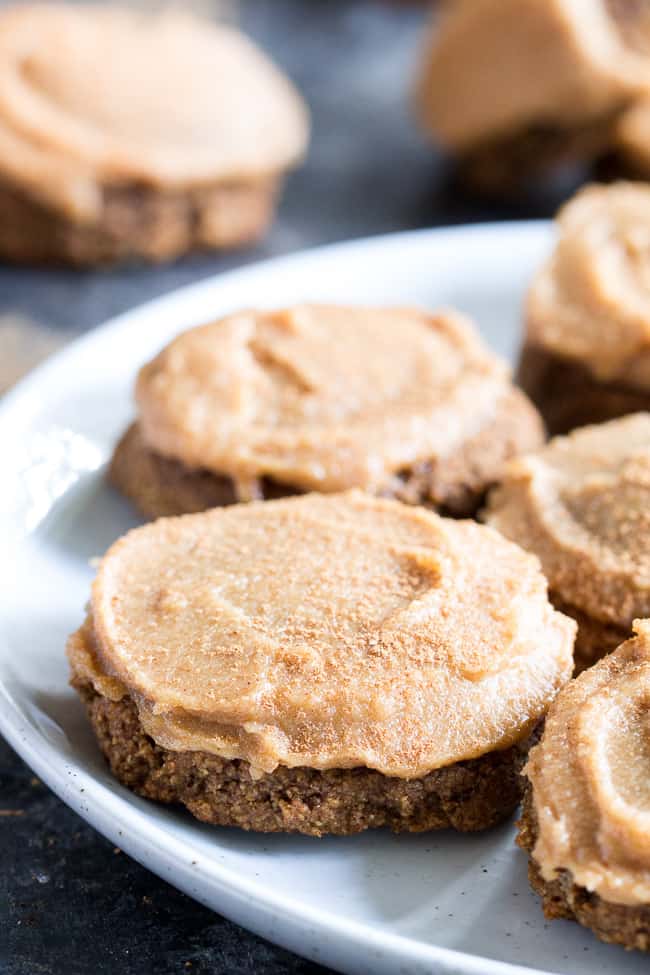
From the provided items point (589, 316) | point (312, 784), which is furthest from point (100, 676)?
point (589, 316)

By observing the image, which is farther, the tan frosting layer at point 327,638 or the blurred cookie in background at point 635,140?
the blurred cookie in background at point 635,140

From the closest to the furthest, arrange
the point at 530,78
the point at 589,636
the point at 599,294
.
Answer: the point at 589,636 → the point at 599,294 → the point at 530,78

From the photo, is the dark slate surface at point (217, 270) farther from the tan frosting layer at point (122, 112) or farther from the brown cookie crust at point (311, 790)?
the tan frosting layer at point (122, 112)

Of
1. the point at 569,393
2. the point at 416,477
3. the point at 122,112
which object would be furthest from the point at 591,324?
the point at 122,112

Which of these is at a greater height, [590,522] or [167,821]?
[590,522]

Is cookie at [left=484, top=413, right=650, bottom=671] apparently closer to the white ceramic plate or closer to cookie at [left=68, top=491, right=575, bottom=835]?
cookie at [left=68, top=491, right=575, bottom=835]

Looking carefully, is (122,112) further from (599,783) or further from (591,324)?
(599,783)

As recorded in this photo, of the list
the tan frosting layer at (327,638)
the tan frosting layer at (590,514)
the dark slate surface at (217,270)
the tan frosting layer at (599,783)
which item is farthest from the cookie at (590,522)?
the dark slate surface at (217,270)
